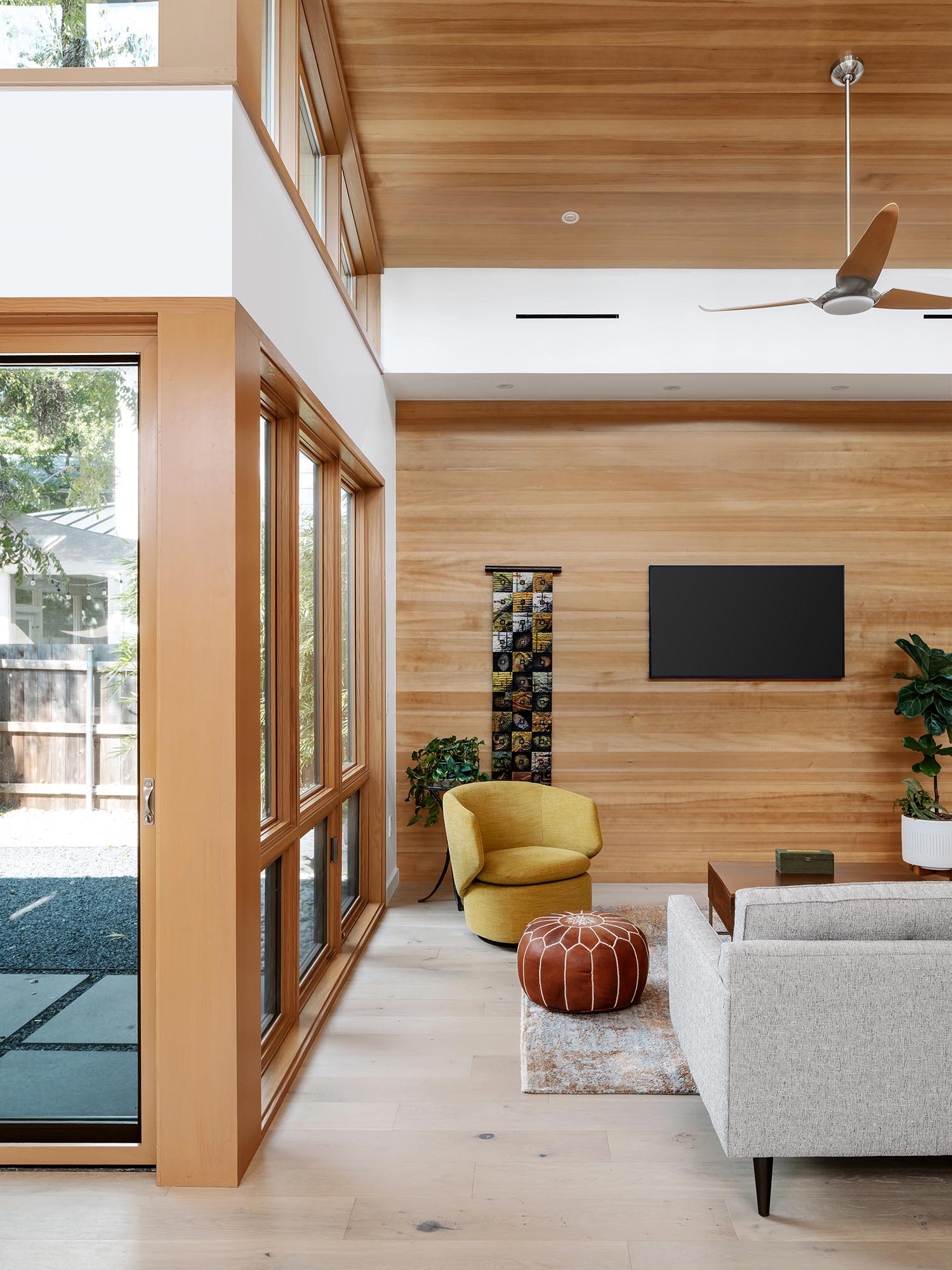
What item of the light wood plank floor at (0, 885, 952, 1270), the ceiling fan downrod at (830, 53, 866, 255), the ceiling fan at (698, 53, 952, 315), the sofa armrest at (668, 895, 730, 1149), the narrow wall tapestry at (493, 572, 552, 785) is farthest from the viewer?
the narrow wall tapestry at (493, 572, 552, 785)

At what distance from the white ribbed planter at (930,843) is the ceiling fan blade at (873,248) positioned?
327 centimetres

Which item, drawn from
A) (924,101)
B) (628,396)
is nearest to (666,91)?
(924,101)

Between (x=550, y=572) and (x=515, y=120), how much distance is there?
2.56 metres

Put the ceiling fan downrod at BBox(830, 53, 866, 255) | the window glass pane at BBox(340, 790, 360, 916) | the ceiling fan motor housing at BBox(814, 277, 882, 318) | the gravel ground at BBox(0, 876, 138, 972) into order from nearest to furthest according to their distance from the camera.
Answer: the gravel ground at BBox(0, 876, 138, 972) < the ceiling fan motor housing at BBox(814, 277, 882, 318) < the ceiling fan downrod at BBox(830, 53, 866, 255) < the window glass pane at BBox(340, 790, 360, 916)

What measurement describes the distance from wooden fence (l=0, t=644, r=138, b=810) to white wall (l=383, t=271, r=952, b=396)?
3089 mm

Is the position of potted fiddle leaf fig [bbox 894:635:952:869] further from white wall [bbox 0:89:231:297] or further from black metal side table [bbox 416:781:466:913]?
white wall [bbox 0:89:231:297]

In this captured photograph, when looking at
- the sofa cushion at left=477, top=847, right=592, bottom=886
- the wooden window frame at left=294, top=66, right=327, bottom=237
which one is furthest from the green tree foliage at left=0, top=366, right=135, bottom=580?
the sofa cushion at left=477, top=847, right=592, bottom=886

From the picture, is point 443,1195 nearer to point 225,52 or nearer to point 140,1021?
point 140,1021

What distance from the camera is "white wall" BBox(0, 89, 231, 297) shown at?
→ 226 cm

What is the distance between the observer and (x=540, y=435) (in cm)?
552

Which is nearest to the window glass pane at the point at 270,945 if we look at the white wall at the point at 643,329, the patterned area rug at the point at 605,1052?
the patterned area rug at the point at 605,1052

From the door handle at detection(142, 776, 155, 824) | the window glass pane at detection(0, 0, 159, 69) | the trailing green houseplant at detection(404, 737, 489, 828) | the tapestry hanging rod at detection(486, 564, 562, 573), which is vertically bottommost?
the trailing green houseplant at detection(404, 737, 489, 828)

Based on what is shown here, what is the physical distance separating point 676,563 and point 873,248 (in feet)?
8.82

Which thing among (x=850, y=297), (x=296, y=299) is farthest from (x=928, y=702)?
(x=296, y=299)
